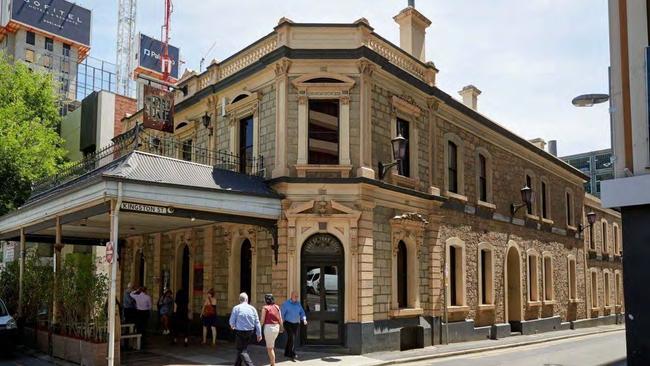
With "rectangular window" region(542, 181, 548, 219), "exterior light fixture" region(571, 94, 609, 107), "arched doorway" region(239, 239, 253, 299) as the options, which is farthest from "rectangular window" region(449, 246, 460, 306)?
"exterior light fixture" region(571, 94, 609, 107)

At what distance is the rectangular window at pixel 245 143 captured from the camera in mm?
18281

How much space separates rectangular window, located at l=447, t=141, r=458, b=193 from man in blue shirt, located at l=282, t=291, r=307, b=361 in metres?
8.49

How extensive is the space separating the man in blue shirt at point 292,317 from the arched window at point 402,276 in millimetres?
4208

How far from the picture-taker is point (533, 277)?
86.6 ft

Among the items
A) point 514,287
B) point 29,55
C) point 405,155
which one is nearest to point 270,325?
point 405,155

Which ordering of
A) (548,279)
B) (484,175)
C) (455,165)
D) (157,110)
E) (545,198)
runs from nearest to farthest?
(157,110)
(455,165)
(484,175)
(548,279)
(545,198)

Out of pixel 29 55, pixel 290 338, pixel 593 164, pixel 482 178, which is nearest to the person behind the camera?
pixel 290 338

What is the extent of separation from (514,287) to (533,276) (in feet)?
6.15

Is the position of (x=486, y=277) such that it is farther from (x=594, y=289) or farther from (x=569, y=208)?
(x=594, y=289)

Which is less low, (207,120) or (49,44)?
(49,44)

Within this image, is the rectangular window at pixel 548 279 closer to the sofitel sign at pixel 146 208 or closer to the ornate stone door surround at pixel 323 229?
the ornate stone door surround at pixel 323 229

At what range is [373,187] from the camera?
16438mm

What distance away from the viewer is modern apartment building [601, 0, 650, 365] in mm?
7781

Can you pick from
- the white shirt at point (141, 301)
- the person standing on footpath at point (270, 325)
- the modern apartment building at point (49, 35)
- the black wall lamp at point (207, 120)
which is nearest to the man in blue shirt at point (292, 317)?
the person standing on footpath at point (270, 325)
